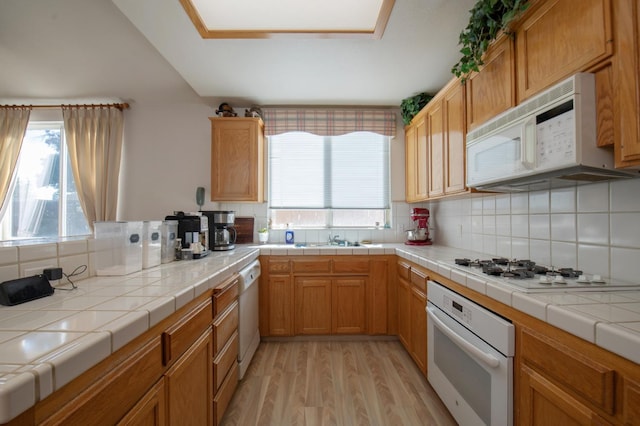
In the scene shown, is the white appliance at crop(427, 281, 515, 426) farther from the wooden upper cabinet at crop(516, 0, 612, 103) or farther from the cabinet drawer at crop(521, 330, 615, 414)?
the wooden upper cabinet at crop(516, 0, 612, 103)

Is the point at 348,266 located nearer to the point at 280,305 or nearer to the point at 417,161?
the point at 280,305

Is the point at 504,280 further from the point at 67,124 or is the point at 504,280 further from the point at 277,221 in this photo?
the point at 67,124

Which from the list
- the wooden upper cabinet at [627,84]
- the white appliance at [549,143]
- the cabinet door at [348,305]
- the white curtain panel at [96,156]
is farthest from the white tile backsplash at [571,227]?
the white curtain panel at [96,156]

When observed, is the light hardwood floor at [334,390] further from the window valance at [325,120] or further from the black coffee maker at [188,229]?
the window valance at [325,120]

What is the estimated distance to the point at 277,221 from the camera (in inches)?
122

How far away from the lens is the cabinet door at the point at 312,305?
2.42 m

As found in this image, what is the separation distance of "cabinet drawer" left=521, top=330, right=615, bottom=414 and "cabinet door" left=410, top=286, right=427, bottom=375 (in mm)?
883

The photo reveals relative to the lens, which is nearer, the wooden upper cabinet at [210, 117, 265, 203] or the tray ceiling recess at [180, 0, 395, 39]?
the tray ceiling recess at [180, 0, 395, 39]

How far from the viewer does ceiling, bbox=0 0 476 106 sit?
173 centimetres

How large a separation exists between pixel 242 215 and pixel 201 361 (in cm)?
198

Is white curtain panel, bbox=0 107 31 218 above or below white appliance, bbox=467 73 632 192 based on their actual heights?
above

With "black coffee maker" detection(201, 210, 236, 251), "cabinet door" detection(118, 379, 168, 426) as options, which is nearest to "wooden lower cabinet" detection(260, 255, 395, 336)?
"black coffee maker" detection(201, 210, 236, 251)

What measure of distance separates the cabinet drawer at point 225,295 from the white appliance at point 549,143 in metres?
1.61

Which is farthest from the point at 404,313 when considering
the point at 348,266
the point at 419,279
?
the point at 348,266
